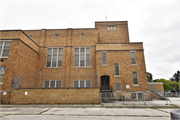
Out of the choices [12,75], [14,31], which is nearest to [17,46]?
[14,31]

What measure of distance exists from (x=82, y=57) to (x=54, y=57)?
597 centimetres

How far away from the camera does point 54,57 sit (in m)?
24.4

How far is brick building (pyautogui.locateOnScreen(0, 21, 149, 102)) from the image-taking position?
17.5m

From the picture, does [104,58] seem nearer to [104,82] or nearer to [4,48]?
[104,82]

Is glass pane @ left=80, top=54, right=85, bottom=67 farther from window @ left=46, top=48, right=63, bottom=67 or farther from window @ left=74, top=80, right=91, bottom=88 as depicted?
window @ left=46, top=48, right=63, bottom=67

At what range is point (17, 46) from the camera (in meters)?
17.3

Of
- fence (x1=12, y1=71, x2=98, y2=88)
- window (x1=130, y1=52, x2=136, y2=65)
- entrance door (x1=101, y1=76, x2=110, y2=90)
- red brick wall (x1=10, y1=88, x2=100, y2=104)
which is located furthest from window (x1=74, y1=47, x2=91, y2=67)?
red brick wall (x1=10, y1=88, x2=100, y2=104)

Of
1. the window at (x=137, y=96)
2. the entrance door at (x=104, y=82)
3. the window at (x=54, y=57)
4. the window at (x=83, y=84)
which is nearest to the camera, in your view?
the window at (x=137, y=96)

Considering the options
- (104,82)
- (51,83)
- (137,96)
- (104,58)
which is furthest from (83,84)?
(137,96)

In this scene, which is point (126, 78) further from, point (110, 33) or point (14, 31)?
point (14, 31)

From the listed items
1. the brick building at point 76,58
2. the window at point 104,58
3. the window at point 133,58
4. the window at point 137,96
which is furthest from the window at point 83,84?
the window at point 133,58

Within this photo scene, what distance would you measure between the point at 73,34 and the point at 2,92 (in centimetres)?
1634

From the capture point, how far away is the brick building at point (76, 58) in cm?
1752

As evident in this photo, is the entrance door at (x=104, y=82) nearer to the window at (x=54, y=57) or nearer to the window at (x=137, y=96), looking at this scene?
the window at (x=137, y=96)
